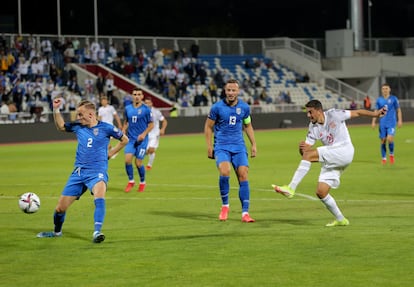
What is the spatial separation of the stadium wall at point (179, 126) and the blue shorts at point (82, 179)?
2837 centimetres

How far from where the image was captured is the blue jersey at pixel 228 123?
47.6 ft

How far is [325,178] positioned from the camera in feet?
43.2

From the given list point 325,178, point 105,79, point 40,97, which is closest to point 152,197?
point 325,178

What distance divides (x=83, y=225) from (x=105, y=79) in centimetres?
3584

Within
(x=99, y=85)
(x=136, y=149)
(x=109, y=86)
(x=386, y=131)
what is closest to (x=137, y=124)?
(x=136, y=149)

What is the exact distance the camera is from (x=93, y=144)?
1248 centimetres

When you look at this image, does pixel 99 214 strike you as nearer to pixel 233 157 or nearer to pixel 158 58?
pixel 233 157

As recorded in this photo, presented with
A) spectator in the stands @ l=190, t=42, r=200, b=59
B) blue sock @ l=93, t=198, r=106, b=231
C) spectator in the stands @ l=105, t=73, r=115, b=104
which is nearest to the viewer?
blue sock @ l=93, t=198, r=106, b=231

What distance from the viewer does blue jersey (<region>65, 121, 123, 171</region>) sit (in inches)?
491

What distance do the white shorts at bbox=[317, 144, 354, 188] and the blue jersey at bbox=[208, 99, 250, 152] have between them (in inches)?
71.0

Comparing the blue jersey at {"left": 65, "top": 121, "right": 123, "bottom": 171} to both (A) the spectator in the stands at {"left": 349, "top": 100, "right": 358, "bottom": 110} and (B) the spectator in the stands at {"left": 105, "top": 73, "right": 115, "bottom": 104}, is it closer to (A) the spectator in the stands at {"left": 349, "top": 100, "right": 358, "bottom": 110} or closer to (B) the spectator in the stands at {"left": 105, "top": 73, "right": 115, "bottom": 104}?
(B) the spectator in the stands at {"left": 105, "top": 73, "right": 115, "bottom": 104}

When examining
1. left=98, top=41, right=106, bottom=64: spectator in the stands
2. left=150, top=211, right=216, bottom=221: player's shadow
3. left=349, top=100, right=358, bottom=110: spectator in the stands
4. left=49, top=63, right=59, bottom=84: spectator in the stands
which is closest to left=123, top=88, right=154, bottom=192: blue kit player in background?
left=150, top=211, right=216, bottom=221: player's shadow

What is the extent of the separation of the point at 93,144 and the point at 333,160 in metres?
3.50

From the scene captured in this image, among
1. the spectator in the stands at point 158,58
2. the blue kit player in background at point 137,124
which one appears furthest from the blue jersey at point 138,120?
the spectator in the stands at point 158,58
